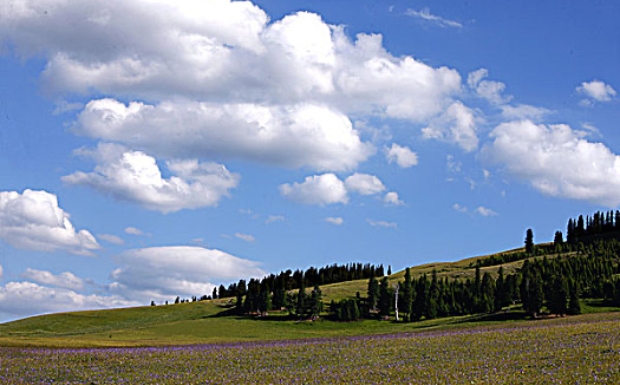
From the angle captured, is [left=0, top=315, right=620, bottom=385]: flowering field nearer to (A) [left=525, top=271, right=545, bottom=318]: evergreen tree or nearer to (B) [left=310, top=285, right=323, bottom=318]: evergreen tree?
(A) [left=525, top=271, right=545, bottom=318]: evergreen tree

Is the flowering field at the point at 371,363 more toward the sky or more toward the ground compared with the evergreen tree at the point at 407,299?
more toward the ground

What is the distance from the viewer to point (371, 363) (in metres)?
37.0

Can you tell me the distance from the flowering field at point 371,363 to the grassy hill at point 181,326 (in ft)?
90.9

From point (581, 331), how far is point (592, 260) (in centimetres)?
12857

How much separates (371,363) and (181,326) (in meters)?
84.5

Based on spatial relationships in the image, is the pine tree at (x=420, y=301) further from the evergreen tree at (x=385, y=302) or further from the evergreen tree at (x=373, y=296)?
the evergreen tree at (x=373, y=296)

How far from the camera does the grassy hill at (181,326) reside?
88625 millimetres

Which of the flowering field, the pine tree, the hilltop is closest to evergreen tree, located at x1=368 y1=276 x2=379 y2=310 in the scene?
the hilltop

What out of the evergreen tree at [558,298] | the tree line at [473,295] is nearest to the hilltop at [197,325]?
the tree line at [473,295]

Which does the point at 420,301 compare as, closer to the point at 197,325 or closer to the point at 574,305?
the point at 574,305

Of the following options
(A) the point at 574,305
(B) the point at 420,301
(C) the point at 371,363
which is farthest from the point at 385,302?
(C) the point at 371,363

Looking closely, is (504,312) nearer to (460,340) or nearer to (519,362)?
(460,340)

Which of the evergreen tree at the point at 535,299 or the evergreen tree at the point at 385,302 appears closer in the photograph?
the evergreen tree at the point at 535,299

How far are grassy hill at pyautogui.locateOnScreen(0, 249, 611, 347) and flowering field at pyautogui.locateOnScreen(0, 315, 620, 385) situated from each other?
1091 inches
